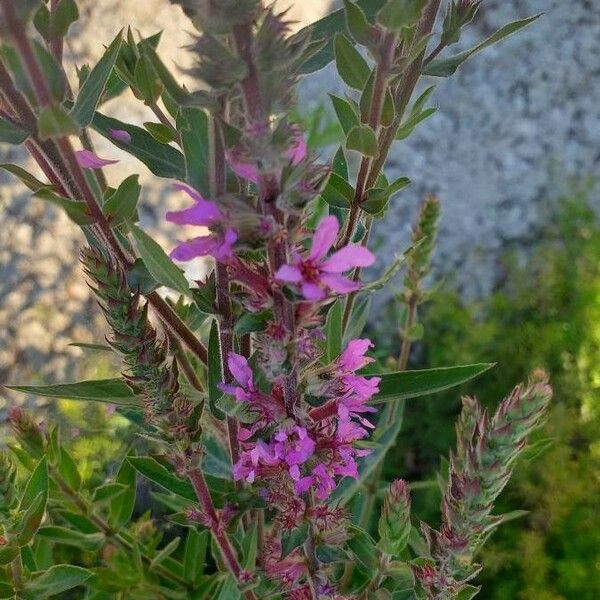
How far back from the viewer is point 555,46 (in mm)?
2125

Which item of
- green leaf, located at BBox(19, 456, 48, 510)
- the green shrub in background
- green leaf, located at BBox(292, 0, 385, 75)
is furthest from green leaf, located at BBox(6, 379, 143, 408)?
the green shrub in background

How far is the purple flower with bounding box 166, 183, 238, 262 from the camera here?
1.33 feet

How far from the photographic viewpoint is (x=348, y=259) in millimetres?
427

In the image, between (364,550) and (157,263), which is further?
(364,550)

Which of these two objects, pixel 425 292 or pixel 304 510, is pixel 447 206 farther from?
pixel 304 510

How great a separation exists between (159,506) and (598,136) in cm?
158

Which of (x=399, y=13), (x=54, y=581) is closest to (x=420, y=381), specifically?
(x=399, y=13)

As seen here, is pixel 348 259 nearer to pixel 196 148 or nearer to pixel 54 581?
pixel 196 148

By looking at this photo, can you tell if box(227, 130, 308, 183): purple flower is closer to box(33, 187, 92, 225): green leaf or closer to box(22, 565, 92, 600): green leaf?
box(33, 187, 92, 225): green leaf

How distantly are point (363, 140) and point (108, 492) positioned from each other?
531 millimetres

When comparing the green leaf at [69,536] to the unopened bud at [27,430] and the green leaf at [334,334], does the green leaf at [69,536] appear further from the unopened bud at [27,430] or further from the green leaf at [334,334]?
the green leaf at [334,334]

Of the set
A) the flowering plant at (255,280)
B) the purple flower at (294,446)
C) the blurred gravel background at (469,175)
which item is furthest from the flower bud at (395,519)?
the blurred gravel background at (469,175)

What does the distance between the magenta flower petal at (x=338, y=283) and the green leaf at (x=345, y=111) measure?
0.61ft

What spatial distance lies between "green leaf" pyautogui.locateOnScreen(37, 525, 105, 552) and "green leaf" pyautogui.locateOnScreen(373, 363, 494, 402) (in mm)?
404
